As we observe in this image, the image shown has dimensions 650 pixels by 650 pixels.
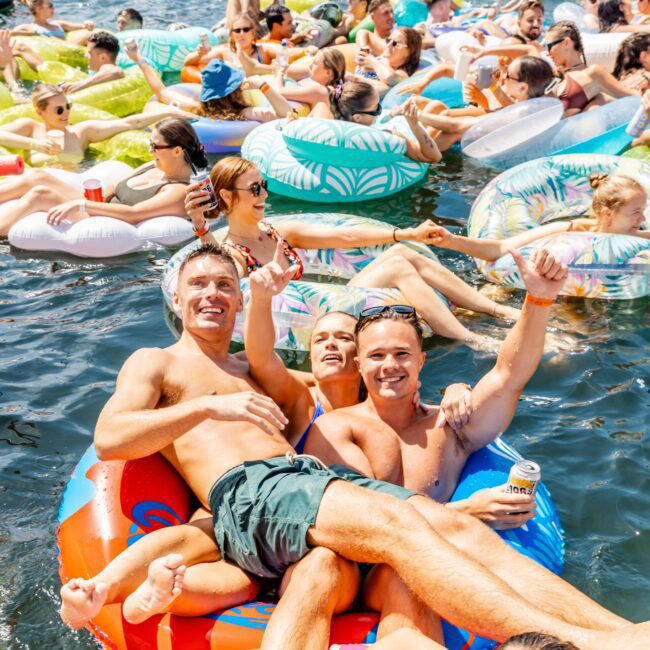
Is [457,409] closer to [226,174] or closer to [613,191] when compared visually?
[226,174]

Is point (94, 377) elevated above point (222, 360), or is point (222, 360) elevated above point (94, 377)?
point (222, 360)

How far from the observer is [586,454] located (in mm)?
4762

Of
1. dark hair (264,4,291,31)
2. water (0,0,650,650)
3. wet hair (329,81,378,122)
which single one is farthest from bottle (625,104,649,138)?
dark hair (264,4,291,31)

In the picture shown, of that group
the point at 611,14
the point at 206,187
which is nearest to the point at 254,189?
the point at 206,187

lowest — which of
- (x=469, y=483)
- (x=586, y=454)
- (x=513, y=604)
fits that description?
(x=586, y=454)

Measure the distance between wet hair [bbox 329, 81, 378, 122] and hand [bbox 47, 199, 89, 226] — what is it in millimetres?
2696

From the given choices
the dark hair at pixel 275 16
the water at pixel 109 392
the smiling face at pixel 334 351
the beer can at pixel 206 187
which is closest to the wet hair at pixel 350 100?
the water at pixel 109 392

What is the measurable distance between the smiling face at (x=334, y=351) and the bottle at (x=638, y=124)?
456 centimetres

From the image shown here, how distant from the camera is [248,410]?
10.8 ft

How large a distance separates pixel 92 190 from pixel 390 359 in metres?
4.38

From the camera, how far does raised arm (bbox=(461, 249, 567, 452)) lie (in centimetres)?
370

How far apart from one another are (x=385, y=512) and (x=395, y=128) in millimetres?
5864

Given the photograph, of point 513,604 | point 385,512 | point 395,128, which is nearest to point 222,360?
point 385,512

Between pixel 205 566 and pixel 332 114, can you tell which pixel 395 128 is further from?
pixel 205 566
